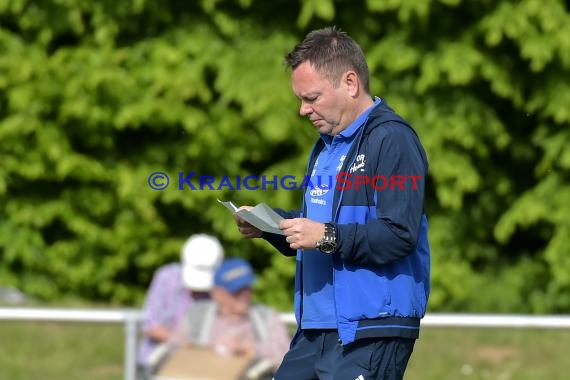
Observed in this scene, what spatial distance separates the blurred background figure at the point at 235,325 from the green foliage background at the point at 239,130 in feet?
7.16

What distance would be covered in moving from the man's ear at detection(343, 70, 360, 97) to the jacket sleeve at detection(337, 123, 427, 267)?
20 centimetres

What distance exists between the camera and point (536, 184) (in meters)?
8.53

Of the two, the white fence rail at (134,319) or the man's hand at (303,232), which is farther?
the white fence rail at (134,319)

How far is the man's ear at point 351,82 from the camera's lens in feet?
11.7

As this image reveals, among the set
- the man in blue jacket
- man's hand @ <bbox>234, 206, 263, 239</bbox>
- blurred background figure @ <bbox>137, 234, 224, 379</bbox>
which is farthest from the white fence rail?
the man in blue jacket

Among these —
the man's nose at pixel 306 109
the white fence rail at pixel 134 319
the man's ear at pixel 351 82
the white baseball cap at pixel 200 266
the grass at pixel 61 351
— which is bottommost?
the grass at pixel 61 351

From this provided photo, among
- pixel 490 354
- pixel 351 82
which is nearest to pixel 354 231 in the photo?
pixel 351 82

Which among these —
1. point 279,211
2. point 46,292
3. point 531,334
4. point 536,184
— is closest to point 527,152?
point 536,184

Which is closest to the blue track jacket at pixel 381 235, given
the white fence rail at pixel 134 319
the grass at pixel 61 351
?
the white fence rail at pixel 134 319

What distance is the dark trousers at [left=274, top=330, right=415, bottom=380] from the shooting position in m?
3.45

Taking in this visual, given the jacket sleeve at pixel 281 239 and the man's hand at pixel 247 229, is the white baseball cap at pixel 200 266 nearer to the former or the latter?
the jacket sleeve at pixel 281 239

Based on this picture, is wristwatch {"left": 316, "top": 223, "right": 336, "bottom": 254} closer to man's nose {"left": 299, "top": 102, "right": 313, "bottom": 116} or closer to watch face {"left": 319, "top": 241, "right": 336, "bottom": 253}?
watch face {"left": 319, "top": 241, "right": 336, "bottom": 253}

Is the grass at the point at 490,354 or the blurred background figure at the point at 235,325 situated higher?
the blurred background figure at the point at 235,325

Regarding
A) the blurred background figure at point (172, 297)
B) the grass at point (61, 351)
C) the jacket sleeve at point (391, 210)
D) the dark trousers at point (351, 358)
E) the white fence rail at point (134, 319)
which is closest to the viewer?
the jacket sleeve at point (391, 210)
